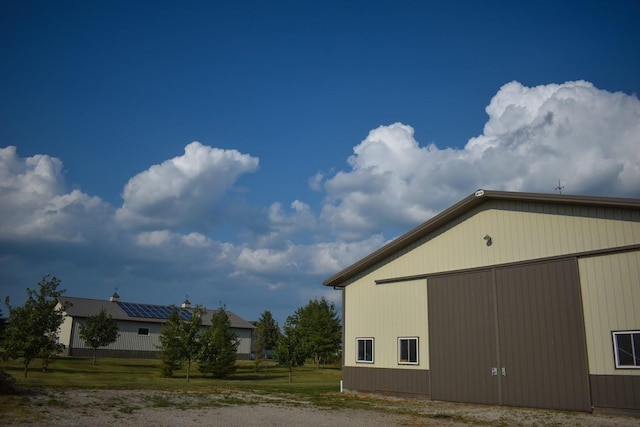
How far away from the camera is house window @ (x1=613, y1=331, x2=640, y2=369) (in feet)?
52.3

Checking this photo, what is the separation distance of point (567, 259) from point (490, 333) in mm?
4025

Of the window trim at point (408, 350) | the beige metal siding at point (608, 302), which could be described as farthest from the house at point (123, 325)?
the beige metal siding at point (608, 302)

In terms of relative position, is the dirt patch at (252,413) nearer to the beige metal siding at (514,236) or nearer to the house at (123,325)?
the beige metal siding at (514,236)

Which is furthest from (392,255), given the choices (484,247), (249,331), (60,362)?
(249,331)

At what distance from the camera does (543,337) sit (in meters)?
18.2

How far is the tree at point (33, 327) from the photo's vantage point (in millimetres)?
29781

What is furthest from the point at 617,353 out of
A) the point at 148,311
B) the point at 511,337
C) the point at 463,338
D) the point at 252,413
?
the point at 148,311

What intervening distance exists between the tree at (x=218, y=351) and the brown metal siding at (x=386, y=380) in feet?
43.9

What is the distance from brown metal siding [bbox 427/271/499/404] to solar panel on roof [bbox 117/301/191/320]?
3799 centimetres

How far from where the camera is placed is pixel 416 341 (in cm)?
2223

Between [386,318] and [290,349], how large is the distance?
1524 centimetres

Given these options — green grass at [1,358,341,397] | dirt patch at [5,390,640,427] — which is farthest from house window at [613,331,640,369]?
green grass at [1,358,341,397]

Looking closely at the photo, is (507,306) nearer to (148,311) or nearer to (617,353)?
(617,353)

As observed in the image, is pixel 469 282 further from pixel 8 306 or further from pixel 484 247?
pixel 8 306
